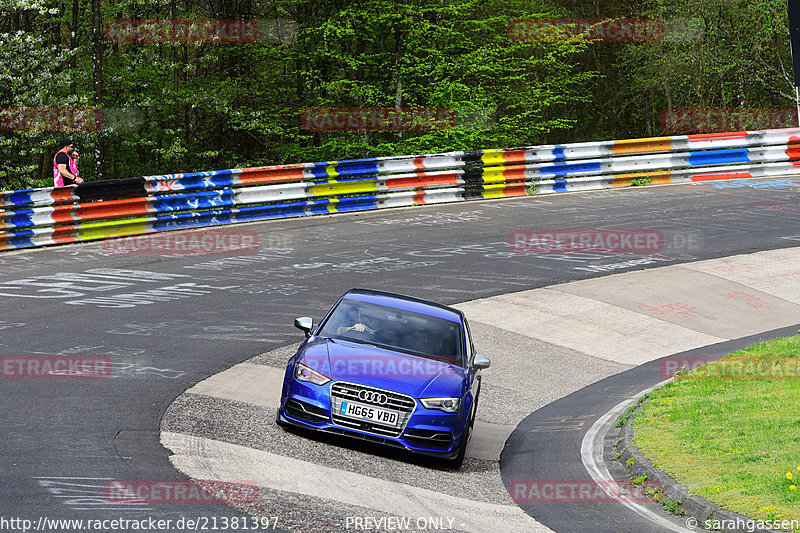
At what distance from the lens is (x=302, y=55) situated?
2783cm

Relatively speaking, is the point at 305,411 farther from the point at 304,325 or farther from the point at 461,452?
the point at 461,452

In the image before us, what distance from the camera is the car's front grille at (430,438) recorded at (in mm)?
8969

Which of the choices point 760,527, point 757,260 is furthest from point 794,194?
point 760,527

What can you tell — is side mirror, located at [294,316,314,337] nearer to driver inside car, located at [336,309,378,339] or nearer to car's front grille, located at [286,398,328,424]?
driver inside car, located at [336,309,378,339]

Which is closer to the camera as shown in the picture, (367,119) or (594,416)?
(594,416)

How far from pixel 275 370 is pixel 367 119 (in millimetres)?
16668

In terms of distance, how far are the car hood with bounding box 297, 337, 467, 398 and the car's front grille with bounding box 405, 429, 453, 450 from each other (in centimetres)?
34

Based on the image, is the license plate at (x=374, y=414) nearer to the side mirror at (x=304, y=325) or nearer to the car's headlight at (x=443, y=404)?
the car's headlight at (x=443, y=404)

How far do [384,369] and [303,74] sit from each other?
19627 millimetres

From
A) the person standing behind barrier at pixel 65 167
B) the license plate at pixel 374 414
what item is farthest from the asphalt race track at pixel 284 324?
the person standing behind barrier at pixel 65 167

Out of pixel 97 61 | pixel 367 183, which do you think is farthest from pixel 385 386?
pixel 97 61

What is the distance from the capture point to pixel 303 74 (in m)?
27.6

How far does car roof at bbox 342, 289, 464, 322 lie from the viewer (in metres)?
10.5

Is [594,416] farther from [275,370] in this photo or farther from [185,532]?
[185,532]
